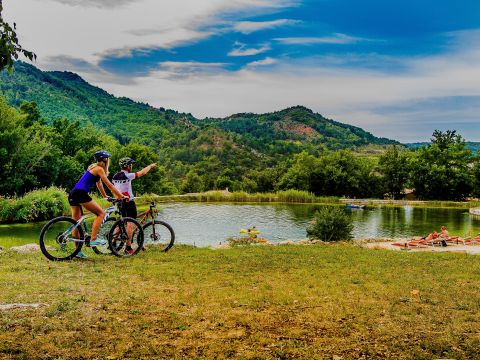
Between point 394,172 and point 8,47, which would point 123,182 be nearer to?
point 8,47

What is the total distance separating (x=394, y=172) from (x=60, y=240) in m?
82.5

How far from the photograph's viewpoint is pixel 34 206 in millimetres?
31938

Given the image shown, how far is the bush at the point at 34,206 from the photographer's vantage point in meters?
31.2

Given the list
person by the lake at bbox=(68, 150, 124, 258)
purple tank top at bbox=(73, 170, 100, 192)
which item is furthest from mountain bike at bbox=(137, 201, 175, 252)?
purple tank top at bbox=(73, 170, 100, 192)

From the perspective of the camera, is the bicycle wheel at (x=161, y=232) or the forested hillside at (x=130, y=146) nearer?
the bicycle wheel at (x=161, y=232)

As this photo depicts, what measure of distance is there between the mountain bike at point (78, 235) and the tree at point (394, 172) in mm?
80114

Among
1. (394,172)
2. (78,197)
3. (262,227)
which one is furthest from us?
(394,172)

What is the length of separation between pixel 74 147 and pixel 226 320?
65900mm

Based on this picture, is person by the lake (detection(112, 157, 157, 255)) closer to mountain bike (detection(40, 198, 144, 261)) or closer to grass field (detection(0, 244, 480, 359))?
mountain bike (detection(40, 198, 144, 261))

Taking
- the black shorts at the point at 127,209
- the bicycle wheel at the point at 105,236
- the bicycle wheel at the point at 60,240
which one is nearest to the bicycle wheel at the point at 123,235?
the bicycle wheel at the point at 105,236

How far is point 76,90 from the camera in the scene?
182500 millimetres

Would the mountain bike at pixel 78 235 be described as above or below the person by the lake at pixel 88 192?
below

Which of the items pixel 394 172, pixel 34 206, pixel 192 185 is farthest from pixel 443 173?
pixel 34 206

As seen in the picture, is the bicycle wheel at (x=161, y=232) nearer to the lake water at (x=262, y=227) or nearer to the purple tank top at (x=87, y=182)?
the purple tank top at (x=87, y=182)
